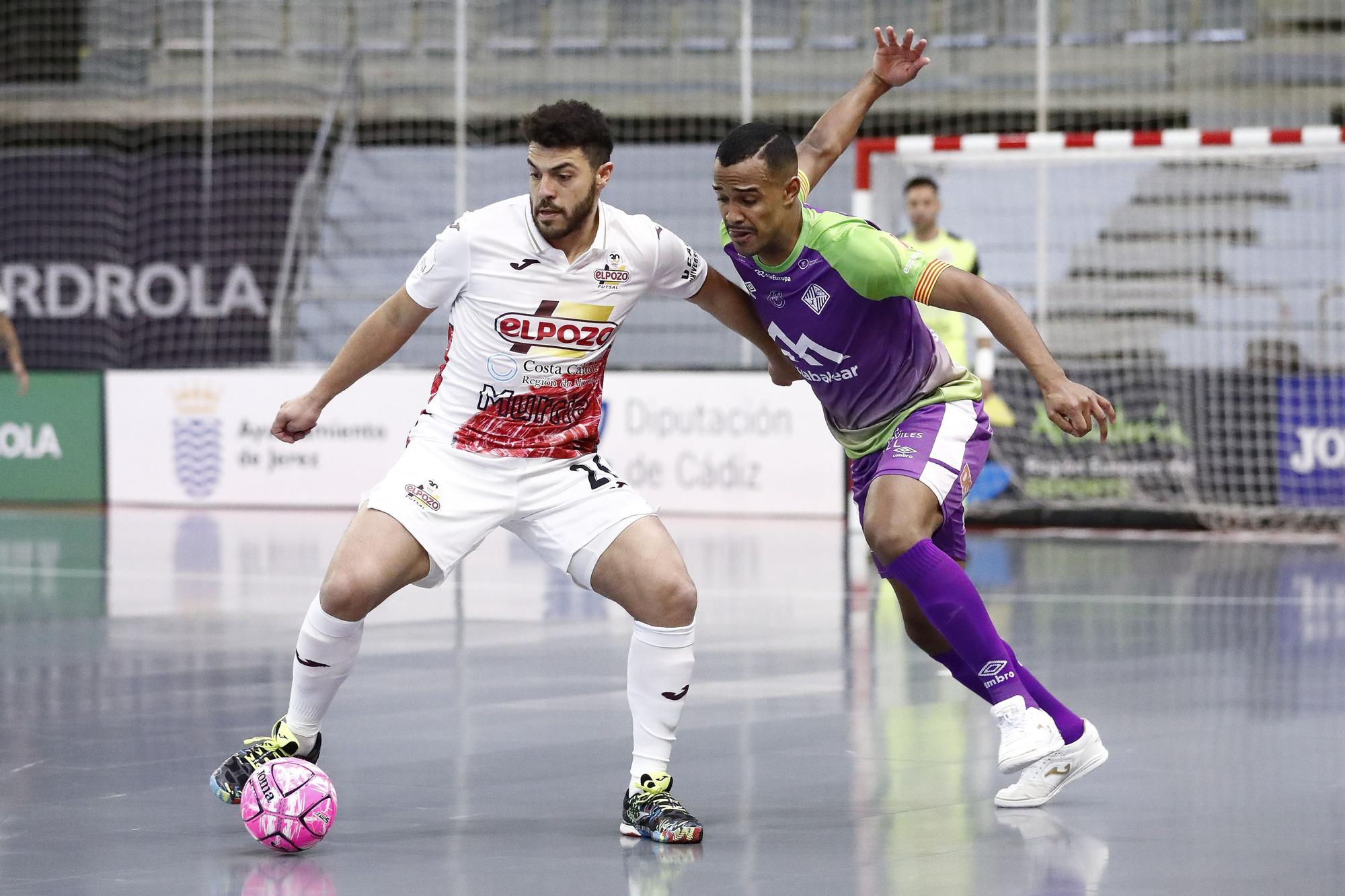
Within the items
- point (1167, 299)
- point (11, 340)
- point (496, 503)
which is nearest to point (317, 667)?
point (496, 503)

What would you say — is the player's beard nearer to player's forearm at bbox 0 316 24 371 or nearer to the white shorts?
the white shorts

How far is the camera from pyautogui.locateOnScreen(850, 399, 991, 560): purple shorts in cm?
A: 511

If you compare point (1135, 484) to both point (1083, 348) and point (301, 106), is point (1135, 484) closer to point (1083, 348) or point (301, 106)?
point (1083, 348)

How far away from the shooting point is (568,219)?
189 inches

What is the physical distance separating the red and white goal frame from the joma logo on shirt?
321 inches

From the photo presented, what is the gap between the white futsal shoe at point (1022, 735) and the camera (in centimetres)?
488

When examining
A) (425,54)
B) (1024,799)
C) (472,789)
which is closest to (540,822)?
(472,789)

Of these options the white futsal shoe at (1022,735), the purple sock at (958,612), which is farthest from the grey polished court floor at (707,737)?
the purple sock at (958,612)

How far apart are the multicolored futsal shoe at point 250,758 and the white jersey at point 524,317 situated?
3.00ft

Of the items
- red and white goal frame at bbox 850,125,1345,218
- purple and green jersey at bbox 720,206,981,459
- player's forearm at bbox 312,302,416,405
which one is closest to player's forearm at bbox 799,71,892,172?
purple and green jersey at bbox 720,206,981,459

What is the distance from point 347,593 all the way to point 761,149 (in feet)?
5.27

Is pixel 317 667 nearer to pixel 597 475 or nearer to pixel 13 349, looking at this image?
pixel 597 475

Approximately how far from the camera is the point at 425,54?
18.3m

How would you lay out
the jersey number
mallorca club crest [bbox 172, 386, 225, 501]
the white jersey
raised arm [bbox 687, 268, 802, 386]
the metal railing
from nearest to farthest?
the white jersey < the jersey number < raised arm [bbox 687, 268, 802, 386] < mallorca club crest [bbox 172, 386, 225, 501] < the metal railing
